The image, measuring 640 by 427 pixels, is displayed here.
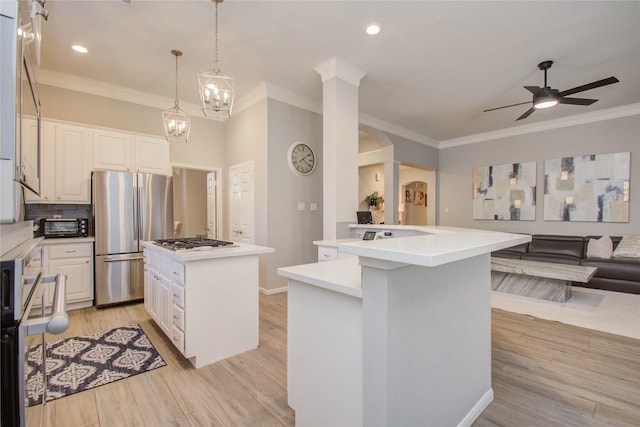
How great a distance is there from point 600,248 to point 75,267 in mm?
7482

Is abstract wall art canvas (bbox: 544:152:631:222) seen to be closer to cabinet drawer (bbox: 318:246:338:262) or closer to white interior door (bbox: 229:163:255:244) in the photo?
cabinet drawer (bbox: 318:246:338:262)

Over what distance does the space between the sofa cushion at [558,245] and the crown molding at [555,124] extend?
2.12 m

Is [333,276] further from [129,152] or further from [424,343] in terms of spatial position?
[129,152]

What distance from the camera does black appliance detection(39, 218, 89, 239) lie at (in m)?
3.38

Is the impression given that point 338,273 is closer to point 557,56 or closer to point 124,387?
point 124,387

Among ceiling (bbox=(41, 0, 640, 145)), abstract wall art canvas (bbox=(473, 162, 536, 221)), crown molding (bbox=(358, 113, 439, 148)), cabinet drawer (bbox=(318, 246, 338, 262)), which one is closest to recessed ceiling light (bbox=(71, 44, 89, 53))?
ceiling (bbox=(41, 0, 640, 145))

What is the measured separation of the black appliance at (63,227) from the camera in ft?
11.1

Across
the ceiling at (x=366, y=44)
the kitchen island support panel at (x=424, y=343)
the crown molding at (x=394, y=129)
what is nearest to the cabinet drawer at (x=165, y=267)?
the kitchen island support panel at (x=424, y=343)

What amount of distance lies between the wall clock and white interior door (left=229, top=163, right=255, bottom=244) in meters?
0.64

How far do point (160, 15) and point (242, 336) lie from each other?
9.78 ft

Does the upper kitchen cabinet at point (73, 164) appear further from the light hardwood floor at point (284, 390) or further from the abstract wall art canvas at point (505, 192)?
the abstract wall art canvas at point (505, 192)

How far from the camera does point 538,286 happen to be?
12.5 feet

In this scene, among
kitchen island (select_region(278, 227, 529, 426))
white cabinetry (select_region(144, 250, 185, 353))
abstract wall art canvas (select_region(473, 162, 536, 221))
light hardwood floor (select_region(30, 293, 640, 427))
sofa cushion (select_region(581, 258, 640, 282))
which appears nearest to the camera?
kitchen island (select_region(278, 227, 529, 426))

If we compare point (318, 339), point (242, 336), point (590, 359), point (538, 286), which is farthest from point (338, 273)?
point (538, 286)
